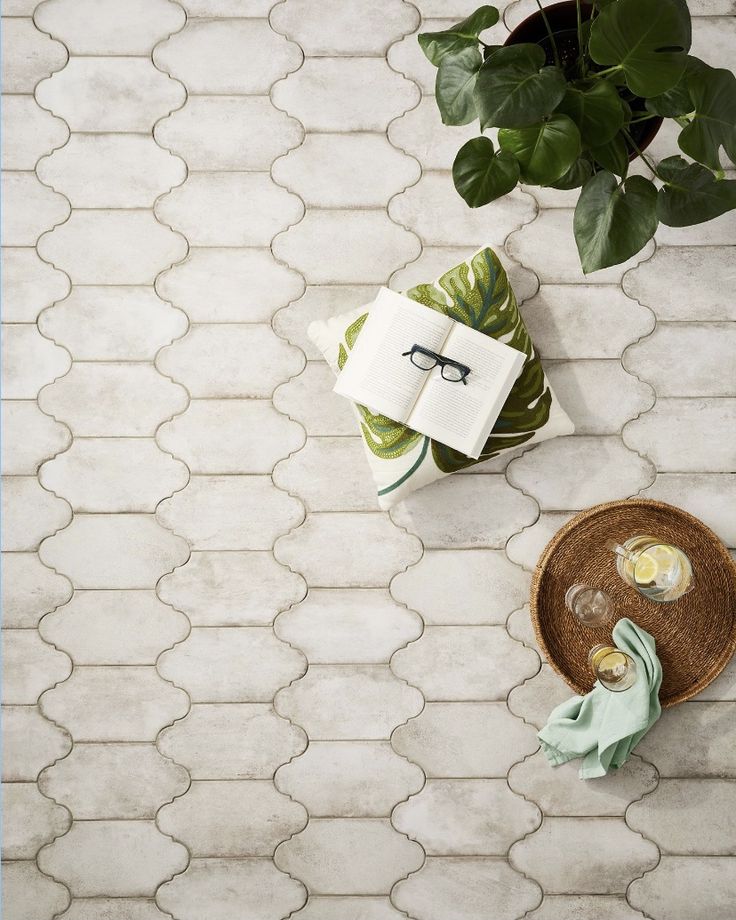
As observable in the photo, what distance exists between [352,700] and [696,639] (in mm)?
522

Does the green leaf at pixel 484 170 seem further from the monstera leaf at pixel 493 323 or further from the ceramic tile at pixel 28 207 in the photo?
the ceramic tile at pixel 28 207

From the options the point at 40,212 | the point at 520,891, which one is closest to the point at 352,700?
the point at 520,891

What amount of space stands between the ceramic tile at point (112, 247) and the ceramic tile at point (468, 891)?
102 cm

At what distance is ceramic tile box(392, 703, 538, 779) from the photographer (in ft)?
3.96

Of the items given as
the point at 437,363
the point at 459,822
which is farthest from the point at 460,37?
the point at 459,822

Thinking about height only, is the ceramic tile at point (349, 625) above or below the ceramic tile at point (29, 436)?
below

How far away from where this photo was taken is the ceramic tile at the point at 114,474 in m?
1.21

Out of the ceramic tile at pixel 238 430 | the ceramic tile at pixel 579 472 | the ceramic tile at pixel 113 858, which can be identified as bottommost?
the ceramic tile at pixel 113 858

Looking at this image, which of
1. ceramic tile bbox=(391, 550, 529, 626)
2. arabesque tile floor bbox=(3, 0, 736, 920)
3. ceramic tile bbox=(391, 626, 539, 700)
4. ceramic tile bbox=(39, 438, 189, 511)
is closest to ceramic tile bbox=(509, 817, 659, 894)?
arabesque tile floor bbox=(3, 0, 736, 920)

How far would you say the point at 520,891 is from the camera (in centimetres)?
121

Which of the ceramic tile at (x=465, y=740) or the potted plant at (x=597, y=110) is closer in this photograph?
Answer: the potted plant at (x=597, y=110)

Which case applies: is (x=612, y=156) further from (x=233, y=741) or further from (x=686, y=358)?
(x=233, y=741)

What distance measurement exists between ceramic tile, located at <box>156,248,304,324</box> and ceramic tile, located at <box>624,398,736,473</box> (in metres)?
0.58

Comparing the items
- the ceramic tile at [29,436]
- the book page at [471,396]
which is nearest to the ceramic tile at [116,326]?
the ceramic tile at [29,436]
